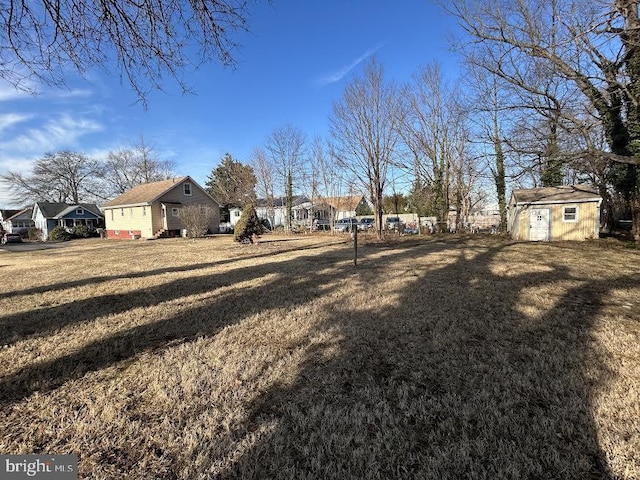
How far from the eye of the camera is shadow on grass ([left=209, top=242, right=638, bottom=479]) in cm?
192

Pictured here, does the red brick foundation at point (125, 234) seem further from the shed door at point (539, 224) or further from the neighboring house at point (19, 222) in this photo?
the shed door at point (539, 224)

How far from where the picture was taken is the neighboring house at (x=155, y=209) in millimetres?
28406

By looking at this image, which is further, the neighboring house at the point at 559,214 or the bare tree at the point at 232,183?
the bare tree at the point at 232,183

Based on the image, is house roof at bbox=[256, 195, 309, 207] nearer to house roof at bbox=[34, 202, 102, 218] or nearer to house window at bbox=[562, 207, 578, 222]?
house roof at bbox=[34, 202, 102, 218]

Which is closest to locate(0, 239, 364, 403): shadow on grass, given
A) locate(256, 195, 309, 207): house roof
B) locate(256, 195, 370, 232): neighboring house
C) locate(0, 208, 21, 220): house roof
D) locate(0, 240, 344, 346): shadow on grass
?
locate(0, 240, 344, 346): shadow on grass

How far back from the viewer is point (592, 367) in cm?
311

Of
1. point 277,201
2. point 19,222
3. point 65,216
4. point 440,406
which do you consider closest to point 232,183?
point 277,201

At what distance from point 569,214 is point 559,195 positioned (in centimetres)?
121

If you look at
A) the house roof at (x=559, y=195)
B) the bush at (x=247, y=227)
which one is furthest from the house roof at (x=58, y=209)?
the house roof at (x=559, y=195)

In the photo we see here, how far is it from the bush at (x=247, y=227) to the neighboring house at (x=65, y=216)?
30517 millimetres

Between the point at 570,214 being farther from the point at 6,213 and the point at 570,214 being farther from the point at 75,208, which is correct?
the point at 6,213

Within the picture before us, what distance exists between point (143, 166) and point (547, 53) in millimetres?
46441

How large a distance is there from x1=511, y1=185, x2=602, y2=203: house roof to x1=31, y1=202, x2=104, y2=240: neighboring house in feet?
146

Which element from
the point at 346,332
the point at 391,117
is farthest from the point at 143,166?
the point at 346,332
